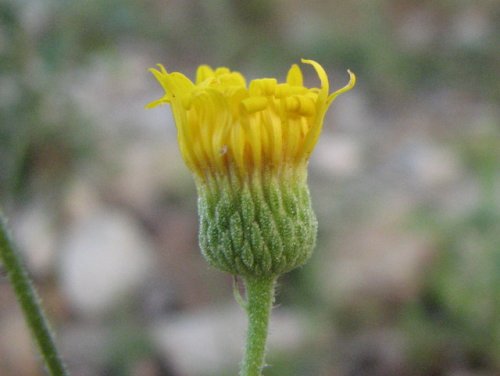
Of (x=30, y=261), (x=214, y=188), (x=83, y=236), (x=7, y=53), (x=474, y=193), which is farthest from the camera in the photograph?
(x=474, y=193)

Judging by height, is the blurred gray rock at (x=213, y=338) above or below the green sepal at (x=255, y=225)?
above

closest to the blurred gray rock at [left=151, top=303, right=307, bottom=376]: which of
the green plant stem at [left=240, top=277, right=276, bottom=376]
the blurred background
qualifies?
the blurred background

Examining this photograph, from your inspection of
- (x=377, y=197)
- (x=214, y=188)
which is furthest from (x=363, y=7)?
(x=214, y=188)

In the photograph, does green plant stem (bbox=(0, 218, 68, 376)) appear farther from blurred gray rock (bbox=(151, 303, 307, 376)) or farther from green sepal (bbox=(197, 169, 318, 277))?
blurred gray rock (bbox=(151, 303, 307, 376))

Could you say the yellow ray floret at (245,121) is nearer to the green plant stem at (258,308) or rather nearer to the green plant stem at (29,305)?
the green plant stem at (258,308)

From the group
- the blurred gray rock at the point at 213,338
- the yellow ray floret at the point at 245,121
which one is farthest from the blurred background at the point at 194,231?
the yellow ray floret at the point at 245,121

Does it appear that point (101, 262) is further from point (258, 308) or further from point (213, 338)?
point (258, 308)

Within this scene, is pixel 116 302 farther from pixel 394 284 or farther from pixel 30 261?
pixel 394 284
